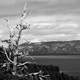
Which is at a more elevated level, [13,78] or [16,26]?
[16,26]

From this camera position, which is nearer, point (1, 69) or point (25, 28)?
point (25, 28)

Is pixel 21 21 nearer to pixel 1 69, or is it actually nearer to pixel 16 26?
pixel 16 26

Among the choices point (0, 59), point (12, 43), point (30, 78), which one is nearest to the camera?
point (12, 43)

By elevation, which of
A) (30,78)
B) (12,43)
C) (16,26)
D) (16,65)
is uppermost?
(16,26)

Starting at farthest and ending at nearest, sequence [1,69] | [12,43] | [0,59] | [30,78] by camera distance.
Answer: [0,59] → [1,69] → [30,78] → [12,43]

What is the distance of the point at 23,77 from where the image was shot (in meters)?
24.3

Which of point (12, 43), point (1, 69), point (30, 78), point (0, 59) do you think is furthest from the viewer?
point (0, 59)

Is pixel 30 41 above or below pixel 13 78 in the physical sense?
above

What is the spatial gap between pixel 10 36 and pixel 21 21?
5.72 ft

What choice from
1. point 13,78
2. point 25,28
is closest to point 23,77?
point 13,78

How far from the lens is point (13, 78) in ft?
80.1

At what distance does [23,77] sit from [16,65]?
1.29 metres

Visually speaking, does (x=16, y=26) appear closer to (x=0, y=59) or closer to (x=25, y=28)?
(x=25, y=28)

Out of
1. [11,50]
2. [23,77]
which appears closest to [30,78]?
[23,77]
